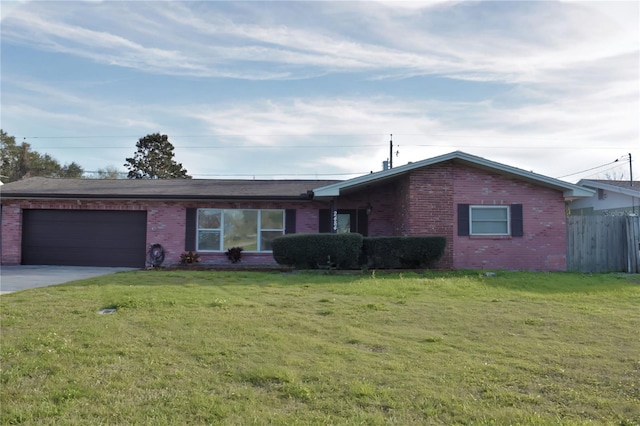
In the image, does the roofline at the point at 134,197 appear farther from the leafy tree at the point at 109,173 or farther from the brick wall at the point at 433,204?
the leafy tree at the point at 109,173

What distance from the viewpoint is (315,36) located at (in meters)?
11.9

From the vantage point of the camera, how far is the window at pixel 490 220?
15703 mm

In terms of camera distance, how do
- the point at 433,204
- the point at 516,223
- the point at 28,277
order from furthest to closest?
the point at 516,223 → the point at 433,204 → the point at 28,277

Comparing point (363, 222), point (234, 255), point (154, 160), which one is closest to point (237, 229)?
point (234, 255)

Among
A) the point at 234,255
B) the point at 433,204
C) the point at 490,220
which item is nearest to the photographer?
the point at 433,204

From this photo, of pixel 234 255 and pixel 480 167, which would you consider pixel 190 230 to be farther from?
pixel 480 167

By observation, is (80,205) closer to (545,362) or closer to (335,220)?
(335,220)

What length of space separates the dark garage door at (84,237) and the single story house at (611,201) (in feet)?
59.9

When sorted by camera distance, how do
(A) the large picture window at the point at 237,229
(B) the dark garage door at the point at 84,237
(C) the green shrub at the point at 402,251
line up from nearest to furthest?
1. (C) the green shrub at the point at 402,251
2. (B) the dark garage door at the point at 84,237
3. (A) the large picture window at the point at 237,229

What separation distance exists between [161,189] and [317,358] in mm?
14711

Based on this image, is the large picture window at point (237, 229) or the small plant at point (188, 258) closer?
the small plant at point (188, 258)

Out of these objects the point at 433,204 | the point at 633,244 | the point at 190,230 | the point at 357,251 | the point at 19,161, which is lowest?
the point at 357,251

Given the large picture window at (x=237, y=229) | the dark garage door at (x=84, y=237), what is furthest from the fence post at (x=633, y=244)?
the dark garage door at (x=84, y=237)

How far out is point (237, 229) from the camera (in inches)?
720
